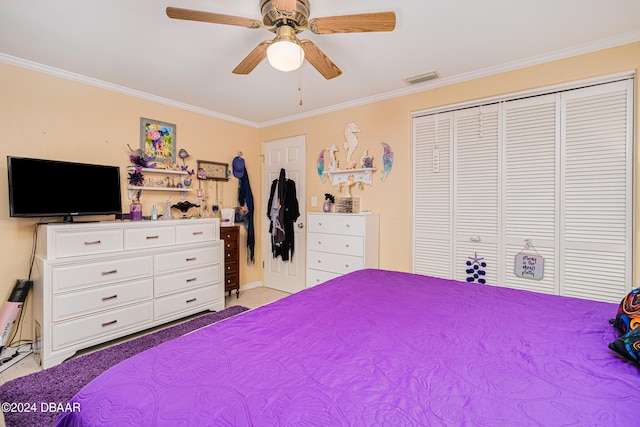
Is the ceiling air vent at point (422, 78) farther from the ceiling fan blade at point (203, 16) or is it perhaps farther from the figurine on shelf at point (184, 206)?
the figurine on shelf at point (184, 206)

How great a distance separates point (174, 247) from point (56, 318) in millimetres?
1040

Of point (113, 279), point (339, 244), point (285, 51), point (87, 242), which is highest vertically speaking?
point (285, 51)

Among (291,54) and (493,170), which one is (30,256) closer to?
(291,54)

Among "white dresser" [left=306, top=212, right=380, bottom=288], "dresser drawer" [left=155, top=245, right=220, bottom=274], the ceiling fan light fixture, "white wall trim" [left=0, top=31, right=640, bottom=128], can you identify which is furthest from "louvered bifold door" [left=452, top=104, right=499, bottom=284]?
"dresser drawer" [left=155, top=245, right=220, bottom=274]

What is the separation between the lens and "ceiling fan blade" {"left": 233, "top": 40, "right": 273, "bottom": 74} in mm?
1846

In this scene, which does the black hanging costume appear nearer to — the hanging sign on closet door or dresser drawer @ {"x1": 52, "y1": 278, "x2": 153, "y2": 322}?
dresser drawer @ {"x1": 52, "y1": 278, "x2": 153, "y2": 322}

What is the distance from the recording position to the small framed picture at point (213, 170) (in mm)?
3760

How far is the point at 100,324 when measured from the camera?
2512mm

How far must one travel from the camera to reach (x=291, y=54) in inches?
63.3

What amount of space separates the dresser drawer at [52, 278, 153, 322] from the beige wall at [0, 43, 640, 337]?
24.8 inches

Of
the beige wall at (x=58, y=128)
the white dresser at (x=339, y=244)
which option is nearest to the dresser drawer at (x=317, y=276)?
the white dresser at (x=339, y=244)

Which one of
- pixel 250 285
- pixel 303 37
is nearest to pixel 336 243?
pixel 250 285

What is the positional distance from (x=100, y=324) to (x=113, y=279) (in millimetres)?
380

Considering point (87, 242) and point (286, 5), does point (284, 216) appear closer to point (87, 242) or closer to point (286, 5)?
point (87, 242)
